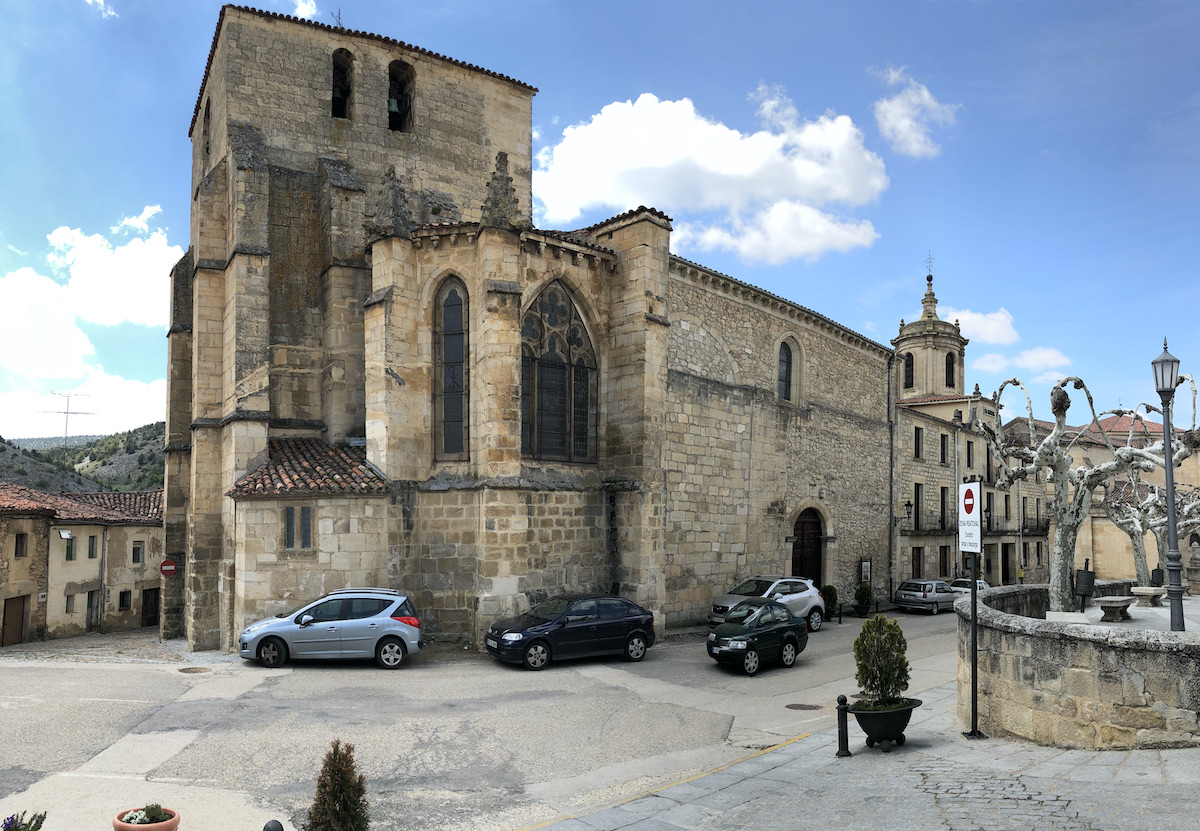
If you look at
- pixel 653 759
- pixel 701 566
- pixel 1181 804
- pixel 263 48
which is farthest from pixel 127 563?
pixel 1181 804

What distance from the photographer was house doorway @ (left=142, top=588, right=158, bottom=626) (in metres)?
31.3

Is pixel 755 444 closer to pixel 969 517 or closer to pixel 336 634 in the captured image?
pixel 336 634

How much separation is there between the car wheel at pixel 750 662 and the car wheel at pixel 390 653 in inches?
259

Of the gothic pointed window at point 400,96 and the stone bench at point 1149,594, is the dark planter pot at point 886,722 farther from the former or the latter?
the gothic pointed window at point 400,96

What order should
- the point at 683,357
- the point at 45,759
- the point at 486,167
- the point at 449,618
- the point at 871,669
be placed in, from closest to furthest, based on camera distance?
the point at 45,759
the point at 871,669
the point at 449,618
the point at 683,357
the point at 486,167

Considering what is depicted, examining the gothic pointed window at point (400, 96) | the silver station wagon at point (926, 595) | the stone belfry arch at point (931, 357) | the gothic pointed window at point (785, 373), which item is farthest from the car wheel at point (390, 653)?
the stone belfry arch at point (931, 357)

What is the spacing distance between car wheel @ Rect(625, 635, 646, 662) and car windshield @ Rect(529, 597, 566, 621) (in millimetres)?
1616

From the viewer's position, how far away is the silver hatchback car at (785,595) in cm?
1995

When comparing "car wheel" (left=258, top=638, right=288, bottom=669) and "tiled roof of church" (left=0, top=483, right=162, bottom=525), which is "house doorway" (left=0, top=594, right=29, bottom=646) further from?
"car wheel" (left=258, top=638, right=288, bottom=669)

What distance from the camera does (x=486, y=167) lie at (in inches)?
906

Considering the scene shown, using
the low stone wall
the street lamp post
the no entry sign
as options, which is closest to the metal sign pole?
the no entry sign

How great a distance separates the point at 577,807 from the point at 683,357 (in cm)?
1433

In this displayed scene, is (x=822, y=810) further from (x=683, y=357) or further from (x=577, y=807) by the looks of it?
(x=683, y=357)

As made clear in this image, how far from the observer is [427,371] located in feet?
58.3
